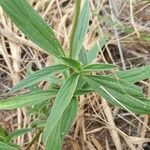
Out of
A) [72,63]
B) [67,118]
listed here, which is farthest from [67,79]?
[67,118]

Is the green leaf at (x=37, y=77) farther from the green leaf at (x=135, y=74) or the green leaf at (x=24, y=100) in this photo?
the green leaf at (x=135, y=74)

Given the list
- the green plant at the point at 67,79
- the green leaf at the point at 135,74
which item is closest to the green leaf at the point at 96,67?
the green plant at the point at 67,79

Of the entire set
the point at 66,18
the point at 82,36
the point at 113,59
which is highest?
the point at 66,18

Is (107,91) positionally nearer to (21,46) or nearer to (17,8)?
(17,8)

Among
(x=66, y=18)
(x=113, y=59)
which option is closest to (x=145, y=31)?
(x=113, y=59)

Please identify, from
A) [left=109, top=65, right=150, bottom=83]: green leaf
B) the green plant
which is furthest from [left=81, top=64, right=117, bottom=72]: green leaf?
[left=109, top=65, right=150, bottom=83]: green leaf

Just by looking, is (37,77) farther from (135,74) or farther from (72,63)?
(135,74)
